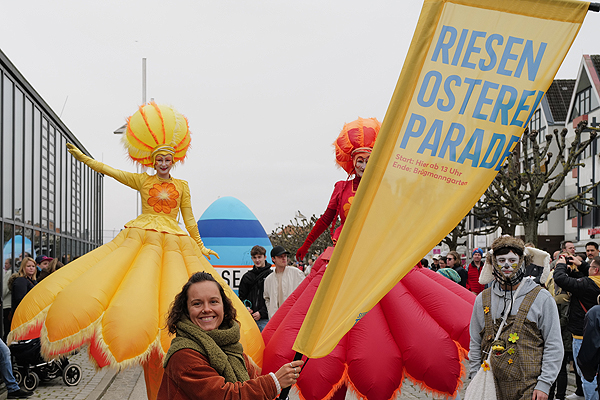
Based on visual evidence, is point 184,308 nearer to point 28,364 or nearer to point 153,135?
point 153,135

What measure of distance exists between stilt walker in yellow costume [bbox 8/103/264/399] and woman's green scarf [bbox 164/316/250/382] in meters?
1.63

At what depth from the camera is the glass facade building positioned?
34.2ft

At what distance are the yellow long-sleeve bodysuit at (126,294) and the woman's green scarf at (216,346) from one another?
202 cm

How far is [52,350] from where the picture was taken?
16.8ft

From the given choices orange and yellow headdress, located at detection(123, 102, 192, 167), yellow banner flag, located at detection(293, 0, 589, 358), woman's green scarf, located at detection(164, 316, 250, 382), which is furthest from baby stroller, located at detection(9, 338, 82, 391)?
yellow banner flag, located at detection(293, 0, 589, 358)

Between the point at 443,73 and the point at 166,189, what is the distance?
4.45 metres

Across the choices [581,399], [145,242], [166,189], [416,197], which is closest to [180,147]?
[166,189]

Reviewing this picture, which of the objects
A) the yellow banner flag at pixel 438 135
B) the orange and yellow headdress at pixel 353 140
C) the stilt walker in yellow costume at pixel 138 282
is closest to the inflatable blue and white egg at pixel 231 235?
the stilt walker in yellow costume at pixel 138 282

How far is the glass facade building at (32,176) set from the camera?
34.2 feet

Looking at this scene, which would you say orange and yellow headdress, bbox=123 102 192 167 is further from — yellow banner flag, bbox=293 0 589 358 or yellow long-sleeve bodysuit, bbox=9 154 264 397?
yellow banner flag, bbox=293 0 589 358

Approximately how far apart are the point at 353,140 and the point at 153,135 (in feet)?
7.87

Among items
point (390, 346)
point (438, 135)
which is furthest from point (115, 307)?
point (438, 135)

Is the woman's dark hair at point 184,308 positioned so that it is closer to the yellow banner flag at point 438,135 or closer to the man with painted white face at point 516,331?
the yellow banner flag at point 438,135

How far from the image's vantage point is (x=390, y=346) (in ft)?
15.8
